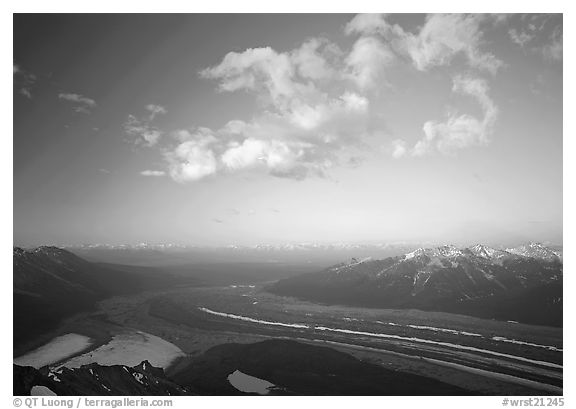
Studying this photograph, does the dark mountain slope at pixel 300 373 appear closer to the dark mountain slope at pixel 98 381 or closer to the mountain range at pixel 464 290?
the dark mountain slope at pixel 98 381

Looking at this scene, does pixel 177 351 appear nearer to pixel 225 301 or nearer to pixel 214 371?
pixel 214 371

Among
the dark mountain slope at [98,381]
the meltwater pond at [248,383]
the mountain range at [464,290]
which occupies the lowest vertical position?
the mountain range at [464,290]

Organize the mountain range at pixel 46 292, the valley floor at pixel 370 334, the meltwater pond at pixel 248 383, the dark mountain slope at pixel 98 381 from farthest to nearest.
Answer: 1. the mountain range at pixel 46 292
2. the valley floor at pixel 370 334
3. the meltwater pond at pixel 248 383
4. the dark mountain slope at pixel 98 381

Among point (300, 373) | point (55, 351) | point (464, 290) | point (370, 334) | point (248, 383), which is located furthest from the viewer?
point (464, 290)

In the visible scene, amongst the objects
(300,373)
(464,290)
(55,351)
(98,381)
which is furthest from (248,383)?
(464,290)

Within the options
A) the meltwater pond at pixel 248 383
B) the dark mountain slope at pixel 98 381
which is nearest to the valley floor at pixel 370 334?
the meltwater pond at pixel 248 383

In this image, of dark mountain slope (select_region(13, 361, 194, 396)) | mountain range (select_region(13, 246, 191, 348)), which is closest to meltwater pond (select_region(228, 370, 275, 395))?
dark mountain slope (select_region(13, 361, 194, 396))

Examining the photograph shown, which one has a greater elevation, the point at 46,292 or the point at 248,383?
the point at 248,383

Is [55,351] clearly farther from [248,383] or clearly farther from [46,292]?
[46,292]
